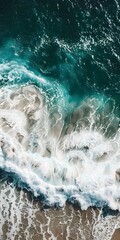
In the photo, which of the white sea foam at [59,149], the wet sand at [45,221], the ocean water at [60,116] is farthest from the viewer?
the white sea foam at [59,149]

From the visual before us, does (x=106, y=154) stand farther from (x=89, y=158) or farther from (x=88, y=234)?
(x=88, y=234)

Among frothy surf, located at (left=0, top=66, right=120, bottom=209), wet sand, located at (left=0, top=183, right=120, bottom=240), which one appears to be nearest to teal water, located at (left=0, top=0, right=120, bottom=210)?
frothy surf, located at (left=0, top=66, right=120, bottom=209)

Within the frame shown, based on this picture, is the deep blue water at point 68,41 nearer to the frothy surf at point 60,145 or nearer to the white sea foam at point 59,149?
the frothy surf at point 60,145

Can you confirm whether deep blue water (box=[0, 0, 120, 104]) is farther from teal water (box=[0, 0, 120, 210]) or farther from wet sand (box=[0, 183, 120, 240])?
wet sand (box=[0, 183, 120, 240])

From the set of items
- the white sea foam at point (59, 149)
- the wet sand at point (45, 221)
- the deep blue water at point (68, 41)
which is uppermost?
the deep blue water at point (68, 41)

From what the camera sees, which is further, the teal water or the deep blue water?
the deep blue water

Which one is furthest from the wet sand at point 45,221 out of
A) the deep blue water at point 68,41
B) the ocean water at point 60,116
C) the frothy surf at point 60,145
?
the deep blue water at point 68,41

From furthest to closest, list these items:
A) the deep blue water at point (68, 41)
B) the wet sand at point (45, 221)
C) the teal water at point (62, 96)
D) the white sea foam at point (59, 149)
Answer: the deep blue water at point (68, 41) → the teal water at point (62, 96) → the white sea foam at point (59, 149) → the wet sand at point (45, 221)

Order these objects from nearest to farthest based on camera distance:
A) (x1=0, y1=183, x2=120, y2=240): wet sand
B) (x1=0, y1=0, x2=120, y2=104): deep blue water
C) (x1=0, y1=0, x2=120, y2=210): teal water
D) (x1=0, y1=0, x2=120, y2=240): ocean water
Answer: (x1=0, y1=183, x2=120, y2=240): wet sand
(x1=0, y1=0, x2=120, y2=240): ocean water
(x1=0, y1=0, x2=120, y2=210): teal water
(x1=0, y1=0, x2=120, y2=104): deep blue water
